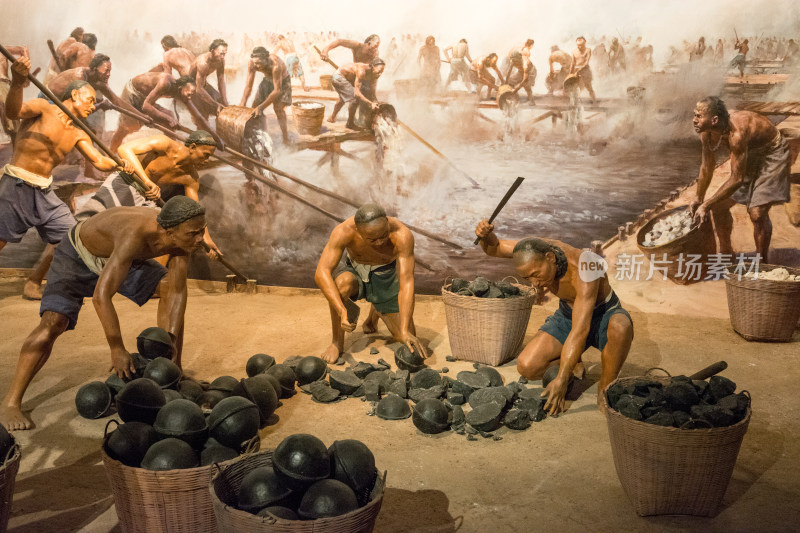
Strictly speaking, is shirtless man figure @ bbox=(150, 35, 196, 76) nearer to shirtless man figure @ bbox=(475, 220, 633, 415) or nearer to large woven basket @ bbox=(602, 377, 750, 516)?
shirtless man figure @ bbox=(475, 220, 633, 415)

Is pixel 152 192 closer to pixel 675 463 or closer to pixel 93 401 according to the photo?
pixel 93 401

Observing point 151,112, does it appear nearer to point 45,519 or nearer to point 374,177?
point 374,177

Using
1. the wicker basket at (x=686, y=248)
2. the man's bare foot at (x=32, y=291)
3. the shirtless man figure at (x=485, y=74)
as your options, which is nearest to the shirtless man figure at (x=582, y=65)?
the shirtless man figure at (x=485, y=74)

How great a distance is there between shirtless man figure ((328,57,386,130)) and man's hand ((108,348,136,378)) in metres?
4.55

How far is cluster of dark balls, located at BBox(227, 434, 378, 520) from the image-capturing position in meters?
2.49

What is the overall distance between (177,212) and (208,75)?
15.2 ft

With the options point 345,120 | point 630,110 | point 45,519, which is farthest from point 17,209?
point 630,110

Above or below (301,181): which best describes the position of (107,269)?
above

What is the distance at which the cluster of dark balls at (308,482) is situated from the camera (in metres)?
2.49

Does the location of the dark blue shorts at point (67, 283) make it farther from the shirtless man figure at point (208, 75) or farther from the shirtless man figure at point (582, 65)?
the shirtless man figure at point (582, 65)

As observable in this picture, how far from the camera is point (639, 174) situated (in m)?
7.19

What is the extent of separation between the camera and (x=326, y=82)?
26.0ft


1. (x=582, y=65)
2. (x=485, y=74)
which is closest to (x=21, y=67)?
(x=485, y=74)

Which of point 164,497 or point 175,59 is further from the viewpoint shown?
point 175,59
